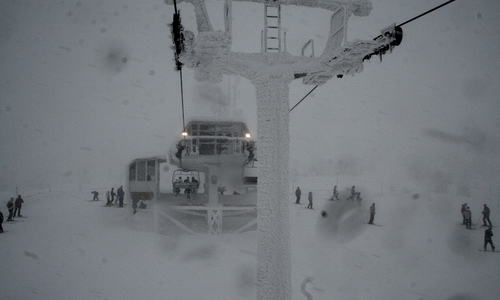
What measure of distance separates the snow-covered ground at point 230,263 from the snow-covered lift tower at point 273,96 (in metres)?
3.13

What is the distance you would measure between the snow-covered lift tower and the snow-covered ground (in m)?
3.13

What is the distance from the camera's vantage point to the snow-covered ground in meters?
7.05

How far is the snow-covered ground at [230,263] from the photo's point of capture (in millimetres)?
7051

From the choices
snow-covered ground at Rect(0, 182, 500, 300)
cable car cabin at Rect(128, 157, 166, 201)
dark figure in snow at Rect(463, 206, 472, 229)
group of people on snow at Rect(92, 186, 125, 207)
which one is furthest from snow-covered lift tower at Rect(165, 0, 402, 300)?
group of people on snow at Rect(92, 186, 125, 207)

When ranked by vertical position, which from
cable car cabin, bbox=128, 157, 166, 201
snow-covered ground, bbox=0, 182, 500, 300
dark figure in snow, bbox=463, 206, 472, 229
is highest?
cable car cabin, bbox=128, 157, 166, 201

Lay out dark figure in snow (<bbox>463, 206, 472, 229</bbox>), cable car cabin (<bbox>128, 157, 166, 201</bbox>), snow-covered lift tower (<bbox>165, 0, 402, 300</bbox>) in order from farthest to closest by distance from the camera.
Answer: cable car cabin (<bbox>128, 157, 166, 201</bbox>), dark figure in snow (<bbox>463, 206, 472, 229</bbox>), snow-covered lift tower (<bbox>165, 0, 402, 300</bbox>)

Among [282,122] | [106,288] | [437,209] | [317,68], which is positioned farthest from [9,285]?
[437,209]

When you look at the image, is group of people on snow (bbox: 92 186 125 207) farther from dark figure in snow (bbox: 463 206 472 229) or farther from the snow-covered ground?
dark figure in snow (bbox: 463 206 472 229)

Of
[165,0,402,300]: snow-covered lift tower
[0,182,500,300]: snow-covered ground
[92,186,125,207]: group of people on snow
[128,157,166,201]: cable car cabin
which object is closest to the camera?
[165,0,402,300]: snow-covered lift tower

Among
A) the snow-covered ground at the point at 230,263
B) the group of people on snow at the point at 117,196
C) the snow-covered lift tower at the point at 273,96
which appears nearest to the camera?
the snow-covered lift tower at the point at 273,96

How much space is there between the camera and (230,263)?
28.9 ft

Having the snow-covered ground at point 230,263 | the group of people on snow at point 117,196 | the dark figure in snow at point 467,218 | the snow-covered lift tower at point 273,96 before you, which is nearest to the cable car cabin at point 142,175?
the group of people on snow at point 117,196

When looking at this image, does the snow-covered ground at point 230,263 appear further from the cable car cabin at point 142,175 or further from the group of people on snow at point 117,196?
the group of people on snow at point 117,196

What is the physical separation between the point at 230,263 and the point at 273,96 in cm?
658
